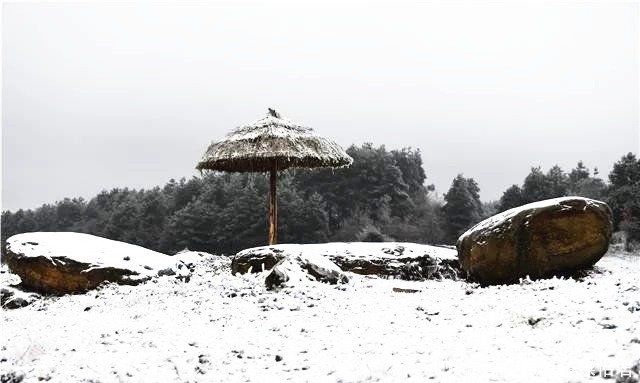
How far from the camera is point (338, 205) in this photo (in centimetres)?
4738

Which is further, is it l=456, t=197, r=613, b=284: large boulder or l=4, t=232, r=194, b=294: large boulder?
l=4, t=232, r=194, b=294: large boulder

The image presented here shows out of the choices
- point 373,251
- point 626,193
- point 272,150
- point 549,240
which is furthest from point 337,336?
point 626,193

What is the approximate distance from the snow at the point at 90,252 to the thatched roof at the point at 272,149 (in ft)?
11.2

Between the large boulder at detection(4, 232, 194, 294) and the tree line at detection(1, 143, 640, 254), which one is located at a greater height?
the tree line at detection(1, 143, 640, 254)

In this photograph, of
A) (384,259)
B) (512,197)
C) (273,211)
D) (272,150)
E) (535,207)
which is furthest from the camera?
(512,197)

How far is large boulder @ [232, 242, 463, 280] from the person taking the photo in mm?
11992

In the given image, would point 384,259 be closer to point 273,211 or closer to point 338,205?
point 273,211

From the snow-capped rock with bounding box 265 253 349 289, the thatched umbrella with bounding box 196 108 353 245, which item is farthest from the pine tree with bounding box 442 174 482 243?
the snow-capped rock with bounding box 265 253 349 289

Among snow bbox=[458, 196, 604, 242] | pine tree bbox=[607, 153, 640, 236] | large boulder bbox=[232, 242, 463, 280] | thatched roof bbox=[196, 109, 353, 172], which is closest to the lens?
snow bbox=[458, 196, 604, 242]

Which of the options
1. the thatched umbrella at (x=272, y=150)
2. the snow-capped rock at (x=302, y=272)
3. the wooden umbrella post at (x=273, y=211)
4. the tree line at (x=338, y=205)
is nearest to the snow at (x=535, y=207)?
the snow-capped rock at (x=302, y=272)

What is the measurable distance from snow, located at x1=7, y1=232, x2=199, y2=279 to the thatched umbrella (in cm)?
338

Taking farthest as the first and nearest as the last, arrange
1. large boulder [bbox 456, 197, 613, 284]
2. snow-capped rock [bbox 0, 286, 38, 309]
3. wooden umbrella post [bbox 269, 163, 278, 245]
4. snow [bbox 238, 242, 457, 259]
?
wooden umbrella post [bbox 269, 163, 278, 245] < snow [bbox 238, 242, 457, 259] < snow-capped rock [bbox 0, 286, 38, 309] < large boulder [bbox 456, 197, 613, 284]

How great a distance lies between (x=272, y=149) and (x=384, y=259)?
4578 mm

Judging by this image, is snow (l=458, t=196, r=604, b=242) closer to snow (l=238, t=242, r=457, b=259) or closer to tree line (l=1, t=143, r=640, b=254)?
snow (l=238, t=242, r=457, b=259)
